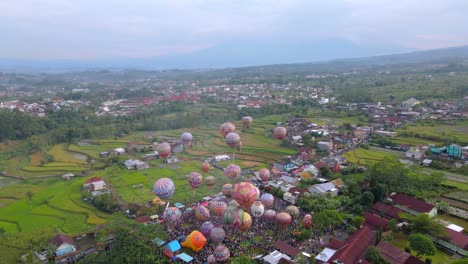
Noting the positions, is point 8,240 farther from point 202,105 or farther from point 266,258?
point 202,105

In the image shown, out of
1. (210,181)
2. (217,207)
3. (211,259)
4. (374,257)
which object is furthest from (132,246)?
(374,257)

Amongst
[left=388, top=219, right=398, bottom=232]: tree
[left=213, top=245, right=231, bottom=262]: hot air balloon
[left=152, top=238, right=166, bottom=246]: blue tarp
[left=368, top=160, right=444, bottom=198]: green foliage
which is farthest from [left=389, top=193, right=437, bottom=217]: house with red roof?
[left=152, top=238, right=166, bottom=246]: blue tarp

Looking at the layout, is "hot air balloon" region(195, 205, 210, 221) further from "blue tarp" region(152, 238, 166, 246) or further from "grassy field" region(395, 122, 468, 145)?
"grassy field" region(395, 122, 468, 145)

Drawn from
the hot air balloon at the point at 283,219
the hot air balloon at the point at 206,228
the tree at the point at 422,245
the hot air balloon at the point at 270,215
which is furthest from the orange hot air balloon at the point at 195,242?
the tree at the point at 422,245

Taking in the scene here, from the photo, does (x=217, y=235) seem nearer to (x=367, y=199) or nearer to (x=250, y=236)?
(x=250, y=236)

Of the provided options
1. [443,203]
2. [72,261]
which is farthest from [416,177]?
[72,261]
